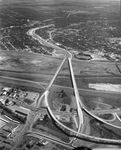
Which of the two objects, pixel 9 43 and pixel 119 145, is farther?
pixel 9 43

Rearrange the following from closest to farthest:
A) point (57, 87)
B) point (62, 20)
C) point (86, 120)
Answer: point (86, 120) → point (57, 87) → point (62, 20)

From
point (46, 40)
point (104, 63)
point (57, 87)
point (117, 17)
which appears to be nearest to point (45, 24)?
point (46, 40)

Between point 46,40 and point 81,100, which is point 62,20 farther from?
point 81,100

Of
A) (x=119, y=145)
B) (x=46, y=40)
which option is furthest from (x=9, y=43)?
(x=119, y=145)

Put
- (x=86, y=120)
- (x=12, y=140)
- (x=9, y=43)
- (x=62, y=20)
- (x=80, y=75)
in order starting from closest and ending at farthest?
(x=12, y=140) < (x=86, y=120) < (x=80, y=75) < (x=9, y=43) < (x=62, y=20)

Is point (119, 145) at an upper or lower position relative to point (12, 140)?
lower

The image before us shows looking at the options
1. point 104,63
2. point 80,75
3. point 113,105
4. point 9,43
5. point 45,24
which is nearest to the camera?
point 113,105

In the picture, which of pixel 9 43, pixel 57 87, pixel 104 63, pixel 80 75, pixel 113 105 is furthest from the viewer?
pixel 9 43

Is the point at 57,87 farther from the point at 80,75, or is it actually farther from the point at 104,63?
the point at 104,63

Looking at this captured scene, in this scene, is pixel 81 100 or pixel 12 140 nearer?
pixel 12 140
